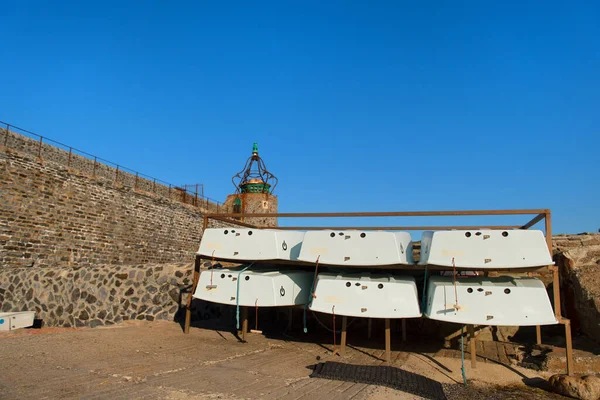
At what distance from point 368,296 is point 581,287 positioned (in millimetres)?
4209

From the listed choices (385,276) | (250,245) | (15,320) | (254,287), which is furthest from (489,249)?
(15,320)

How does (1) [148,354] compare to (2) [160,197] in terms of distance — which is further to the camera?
(2) [160,197]

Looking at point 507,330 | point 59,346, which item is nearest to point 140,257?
point 59,346

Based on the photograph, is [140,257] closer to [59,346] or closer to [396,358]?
[59,346]

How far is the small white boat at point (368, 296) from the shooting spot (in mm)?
6523

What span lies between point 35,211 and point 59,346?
29.1 feet

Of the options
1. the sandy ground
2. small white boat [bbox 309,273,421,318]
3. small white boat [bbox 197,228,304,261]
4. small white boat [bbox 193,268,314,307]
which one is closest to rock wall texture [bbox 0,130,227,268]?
the sandy ground

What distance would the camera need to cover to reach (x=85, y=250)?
16.0m

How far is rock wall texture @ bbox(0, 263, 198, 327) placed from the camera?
10000 millimetres

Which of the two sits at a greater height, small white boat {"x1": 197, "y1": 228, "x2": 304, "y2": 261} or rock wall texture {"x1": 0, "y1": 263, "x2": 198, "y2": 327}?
small white boat {"x1": 197, "y1": 228, "x2": 304, "y2": 261}

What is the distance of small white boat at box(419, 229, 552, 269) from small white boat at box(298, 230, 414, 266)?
574mm

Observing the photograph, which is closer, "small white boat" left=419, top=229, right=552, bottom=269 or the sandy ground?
the sandy ground

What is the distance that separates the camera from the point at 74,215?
15680 mm

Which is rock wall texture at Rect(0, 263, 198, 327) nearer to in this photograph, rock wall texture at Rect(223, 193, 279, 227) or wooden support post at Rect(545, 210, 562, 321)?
wooden support post at Rect(545, 210, 562, 321)
